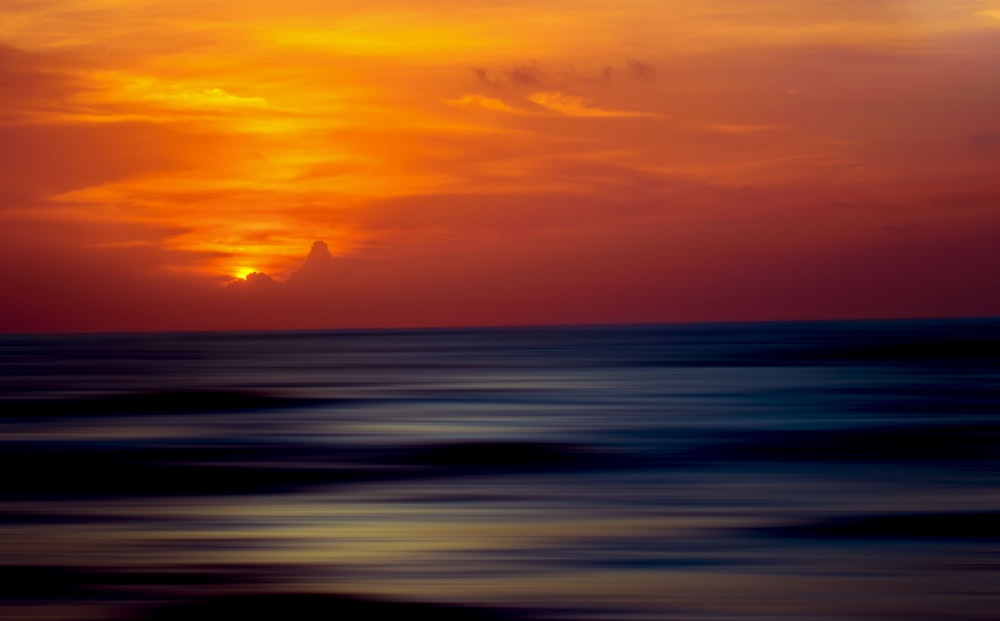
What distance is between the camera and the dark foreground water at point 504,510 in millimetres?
7844

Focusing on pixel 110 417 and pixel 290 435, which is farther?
pixel 110 417

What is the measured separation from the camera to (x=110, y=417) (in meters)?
20.7

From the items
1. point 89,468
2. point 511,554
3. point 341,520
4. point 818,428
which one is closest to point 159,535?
point 341,520

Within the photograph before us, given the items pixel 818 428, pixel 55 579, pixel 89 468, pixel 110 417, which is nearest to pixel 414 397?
pixel 110 417

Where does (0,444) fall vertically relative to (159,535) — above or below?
above

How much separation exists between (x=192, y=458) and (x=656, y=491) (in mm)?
5739

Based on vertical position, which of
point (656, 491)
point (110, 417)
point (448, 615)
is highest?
point (110, 417)

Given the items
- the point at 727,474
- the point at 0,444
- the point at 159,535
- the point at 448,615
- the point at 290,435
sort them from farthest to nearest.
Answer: the point at 290,435
the point at 0,444
the point at 727,474
the point at 159,535
the point at 448,615

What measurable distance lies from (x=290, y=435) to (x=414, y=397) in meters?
7.70

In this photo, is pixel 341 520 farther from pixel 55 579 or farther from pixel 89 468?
pixel 89 468

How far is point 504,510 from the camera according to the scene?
11.0 meters

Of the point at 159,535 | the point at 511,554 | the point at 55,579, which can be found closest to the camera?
the point at 55,579

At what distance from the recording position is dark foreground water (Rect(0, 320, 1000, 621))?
25.7 feet

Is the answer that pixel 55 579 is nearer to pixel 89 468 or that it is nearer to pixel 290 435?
pixel 89 468
